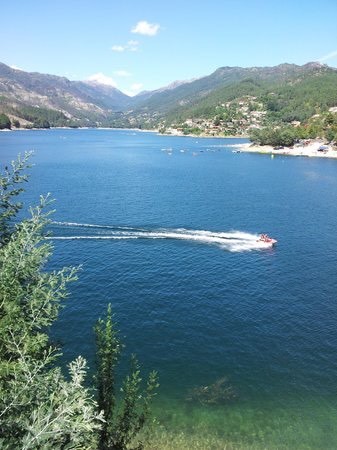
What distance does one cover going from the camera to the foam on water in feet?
293

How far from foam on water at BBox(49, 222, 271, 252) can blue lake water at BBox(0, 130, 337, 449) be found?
0.23 meters

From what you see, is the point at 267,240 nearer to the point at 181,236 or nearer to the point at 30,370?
the point at 181,236

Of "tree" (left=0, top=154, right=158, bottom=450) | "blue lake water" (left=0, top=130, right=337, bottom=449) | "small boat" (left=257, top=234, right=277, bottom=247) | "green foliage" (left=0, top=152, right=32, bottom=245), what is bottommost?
"blue lake water" (left=0, top=130, right=337, bottom=449)

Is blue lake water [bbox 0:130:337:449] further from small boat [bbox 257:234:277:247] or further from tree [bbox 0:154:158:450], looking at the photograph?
tree [bbox 0:154:158:450]

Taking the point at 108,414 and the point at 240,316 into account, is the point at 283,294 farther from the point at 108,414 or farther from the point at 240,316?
the point at 108,414

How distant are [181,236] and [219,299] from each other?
99.5ft

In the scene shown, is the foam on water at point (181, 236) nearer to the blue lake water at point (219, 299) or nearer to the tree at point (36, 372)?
the blue lake water at point (219, 299)

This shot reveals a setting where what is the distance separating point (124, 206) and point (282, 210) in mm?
46387

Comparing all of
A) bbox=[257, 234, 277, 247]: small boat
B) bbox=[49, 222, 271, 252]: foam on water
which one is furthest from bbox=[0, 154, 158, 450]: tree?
bbox=[257, 234, 277, 247]: small boat

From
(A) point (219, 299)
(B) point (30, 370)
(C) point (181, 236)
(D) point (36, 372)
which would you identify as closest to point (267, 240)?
(C) point (181, 236)

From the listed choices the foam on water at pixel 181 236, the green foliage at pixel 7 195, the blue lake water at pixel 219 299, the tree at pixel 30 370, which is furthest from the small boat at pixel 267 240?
the green foliage at pixel 7 195

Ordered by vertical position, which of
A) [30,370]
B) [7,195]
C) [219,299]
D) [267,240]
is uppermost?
[7,195]

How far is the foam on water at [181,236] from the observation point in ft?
293

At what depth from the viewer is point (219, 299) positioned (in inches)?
2559
